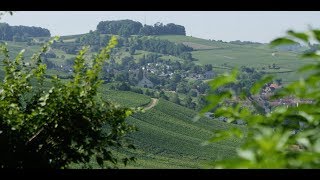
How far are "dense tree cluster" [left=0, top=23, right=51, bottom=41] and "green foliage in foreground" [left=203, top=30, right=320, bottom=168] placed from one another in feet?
460

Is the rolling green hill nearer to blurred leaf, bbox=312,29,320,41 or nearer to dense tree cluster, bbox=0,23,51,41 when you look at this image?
blurred leaf, bbox=312,29,320,41

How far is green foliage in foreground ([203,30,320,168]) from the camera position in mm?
677

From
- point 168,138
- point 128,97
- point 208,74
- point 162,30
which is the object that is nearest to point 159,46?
point 162,30

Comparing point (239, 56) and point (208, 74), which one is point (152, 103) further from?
point (239, 56)


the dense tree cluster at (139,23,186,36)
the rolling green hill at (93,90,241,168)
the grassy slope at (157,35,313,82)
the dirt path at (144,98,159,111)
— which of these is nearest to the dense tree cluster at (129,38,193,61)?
the grassy slope at (157,35,313,82)

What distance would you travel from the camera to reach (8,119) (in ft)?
9.38

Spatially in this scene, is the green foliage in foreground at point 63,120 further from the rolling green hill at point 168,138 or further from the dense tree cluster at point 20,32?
the dense tree cluster at point 20,32

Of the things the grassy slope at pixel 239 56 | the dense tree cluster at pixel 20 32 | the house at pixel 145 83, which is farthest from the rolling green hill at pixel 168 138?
the dense tree cluster at pixel 20 32

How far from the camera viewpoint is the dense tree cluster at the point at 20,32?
143 meters

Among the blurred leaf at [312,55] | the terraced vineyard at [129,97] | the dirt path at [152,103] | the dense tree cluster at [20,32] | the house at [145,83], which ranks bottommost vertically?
the house at [145,83]

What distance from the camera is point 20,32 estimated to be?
6024 inches

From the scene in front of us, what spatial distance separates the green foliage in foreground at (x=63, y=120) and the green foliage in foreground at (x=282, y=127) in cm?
166

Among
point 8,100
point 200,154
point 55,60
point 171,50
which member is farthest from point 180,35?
point 8,100
